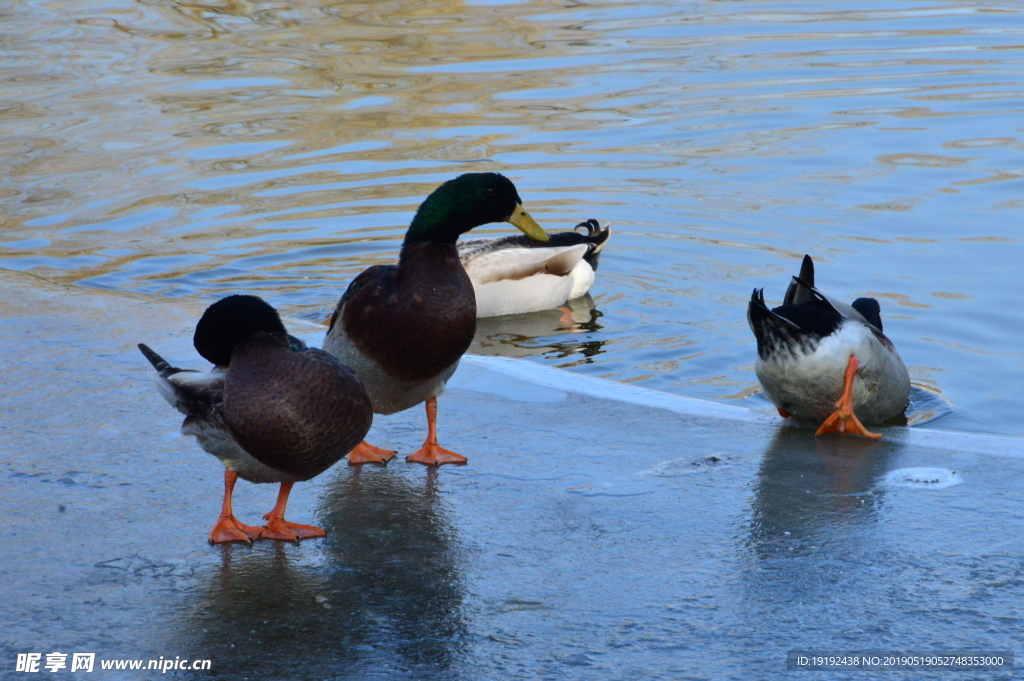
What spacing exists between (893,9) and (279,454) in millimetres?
16653

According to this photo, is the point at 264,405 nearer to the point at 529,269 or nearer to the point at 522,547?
the point at 522,547

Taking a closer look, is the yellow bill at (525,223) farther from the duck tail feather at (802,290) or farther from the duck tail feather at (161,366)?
the duck tail feather at (161,366)

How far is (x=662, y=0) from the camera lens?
1895cm

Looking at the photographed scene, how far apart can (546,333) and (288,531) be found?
4835 mm

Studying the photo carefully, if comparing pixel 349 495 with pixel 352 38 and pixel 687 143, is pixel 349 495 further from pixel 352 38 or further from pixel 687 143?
pixel 352 38

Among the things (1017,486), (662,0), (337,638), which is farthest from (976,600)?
(662,0)

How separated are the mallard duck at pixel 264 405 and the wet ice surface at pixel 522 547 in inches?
7.4

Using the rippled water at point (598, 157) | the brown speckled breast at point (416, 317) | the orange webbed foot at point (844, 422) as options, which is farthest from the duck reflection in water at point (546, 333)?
the brown speckled breast at point (416, 317)

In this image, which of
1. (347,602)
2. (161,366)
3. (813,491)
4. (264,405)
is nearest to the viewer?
(347,602)

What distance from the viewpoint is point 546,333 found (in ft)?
27.2

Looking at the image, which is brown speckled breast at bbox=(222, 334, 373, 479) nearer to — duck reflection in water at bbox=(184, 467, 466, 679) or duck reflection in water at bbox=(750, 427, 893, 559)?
duck reflection in water at bbox=(184, 467, 466, 679)

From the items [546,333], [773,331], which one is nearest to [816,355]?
[773,331]

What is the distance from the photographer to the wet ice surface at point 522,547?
2920 mm

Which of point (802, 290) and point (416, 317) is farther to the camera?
point (802, 290)
